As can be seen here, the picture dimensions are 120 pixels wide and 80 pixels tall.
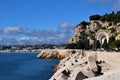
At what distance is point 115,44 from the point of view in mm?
62594

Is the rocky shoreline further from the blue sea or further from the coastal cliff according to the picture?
the blue sea

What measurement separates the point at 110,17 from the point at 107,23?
2651 millimetres

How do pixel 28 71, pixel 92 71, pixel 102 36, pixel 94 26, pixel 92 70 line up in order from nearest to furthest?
pixel 92 71, pixel 92 70, pixel 28 71, pixel 102 36, pixel 94 26

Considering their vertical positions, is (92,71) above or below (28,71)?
above

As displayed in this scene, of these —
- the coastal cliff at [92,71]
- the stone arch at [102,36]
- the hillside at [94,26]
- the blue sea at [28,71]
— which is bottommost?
the blue sea at [28,71]

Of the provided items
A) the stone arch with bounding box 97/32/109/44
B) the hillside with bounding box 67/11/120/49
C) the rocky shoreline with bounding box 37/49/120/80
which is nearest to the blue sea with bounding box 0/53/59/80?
the rocky shoreline with bounding box 37/49/120/80

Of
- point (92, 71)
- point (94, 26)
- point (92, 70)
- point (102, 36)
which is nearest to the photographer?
point (92, 71)

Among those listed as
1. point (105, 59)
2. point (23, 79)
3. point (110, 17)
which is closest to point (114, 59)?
point (105, 59)

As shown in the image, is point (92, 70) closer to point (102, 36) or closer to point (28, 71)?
point (28, 71)

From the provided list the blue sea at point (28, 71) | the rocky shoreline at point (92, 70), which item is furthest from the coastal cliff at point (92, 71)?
the blue sea at point (28, 71)

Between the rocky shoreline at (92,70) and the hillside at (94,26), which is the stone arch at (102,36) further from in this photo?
the rocky shoreline at (92,70)

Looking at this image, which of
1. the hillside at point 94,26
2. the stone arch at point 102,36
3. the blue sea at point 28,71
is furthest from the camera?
the hillside at point 94,26

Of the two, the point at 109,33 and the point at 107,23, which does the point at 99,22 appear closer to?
the point at 107,23

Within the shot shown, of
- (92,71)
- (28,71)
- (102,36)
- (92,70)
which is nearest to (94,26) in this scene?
(102,36)
